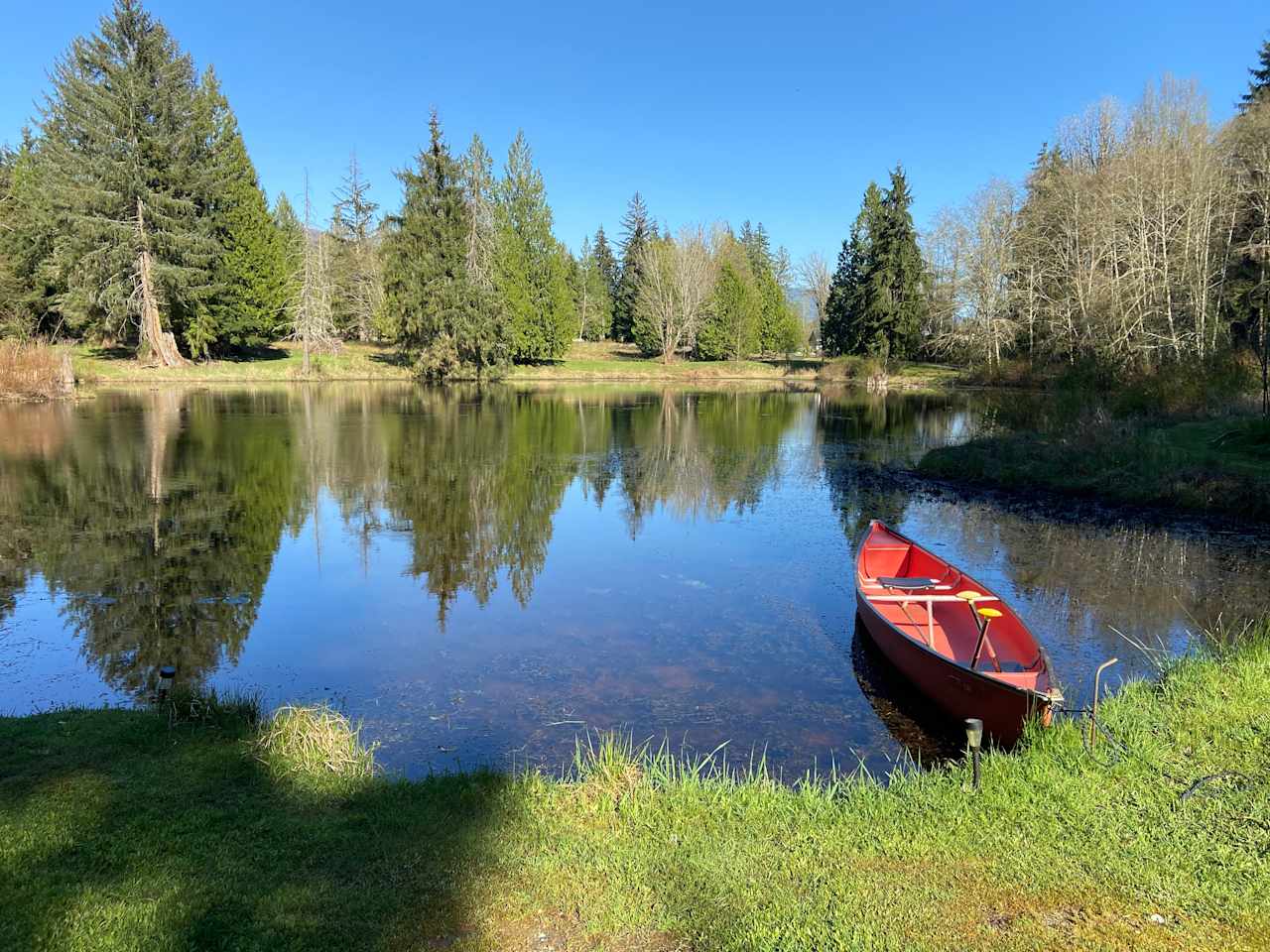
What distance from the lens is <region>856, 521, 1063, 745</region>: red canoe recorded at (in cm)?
649

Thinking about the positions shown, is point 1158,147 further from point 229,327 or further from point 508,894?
point 229,327

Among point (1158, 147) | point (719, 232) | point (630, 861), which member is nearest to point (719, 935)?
point (630, 861)


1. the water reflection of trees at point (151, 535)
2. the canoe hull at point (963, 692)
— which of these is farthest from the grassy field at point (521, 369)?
the canoe hull at point (963, 692)

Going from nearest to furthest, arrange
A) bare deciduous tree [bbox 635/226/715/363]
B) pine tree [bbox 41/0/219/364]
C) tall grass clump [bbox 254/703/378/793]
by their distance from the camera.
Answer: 1. tall grass clump [bbox 254/703/378/793]
2. pine tree [bbox 41/0/219/364]
3. bare deciduous tree [bbox 635/226/715/363]

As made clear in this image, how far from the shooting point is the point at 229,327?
47812 millimetres

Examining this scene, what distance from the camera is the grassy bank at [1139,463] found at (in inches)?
621

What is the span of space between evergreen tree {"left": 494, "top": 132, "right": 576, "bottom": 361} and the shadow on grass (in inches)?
2038

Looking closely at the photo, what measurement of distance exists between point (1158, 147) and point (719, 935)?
41866 millimetres

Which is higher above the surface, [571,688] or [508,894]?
[508,894]

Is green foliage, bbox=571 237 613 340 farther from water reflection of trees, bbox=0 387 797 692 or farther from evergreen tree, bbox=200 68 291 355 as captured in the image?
water reflection of trees, bbox=0 387 797 692

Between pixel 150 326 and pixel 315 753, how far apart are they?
45953mm

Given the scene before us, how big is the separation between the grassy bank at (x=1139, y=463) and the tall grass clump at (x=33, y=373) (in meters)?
36.1

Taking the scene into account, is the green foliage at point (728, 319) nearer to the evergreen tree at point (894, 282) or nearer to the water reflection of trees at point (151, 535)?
Answer: the evergreen tree at point (894, 282)

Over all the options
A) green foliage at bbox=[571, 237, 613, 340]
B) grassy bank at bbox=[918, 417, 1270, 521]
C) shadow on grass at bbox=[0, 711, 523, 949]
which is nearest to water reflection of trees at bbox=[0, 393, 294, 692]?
shadow on grass at bbox=[0, 711, 523, 949]
